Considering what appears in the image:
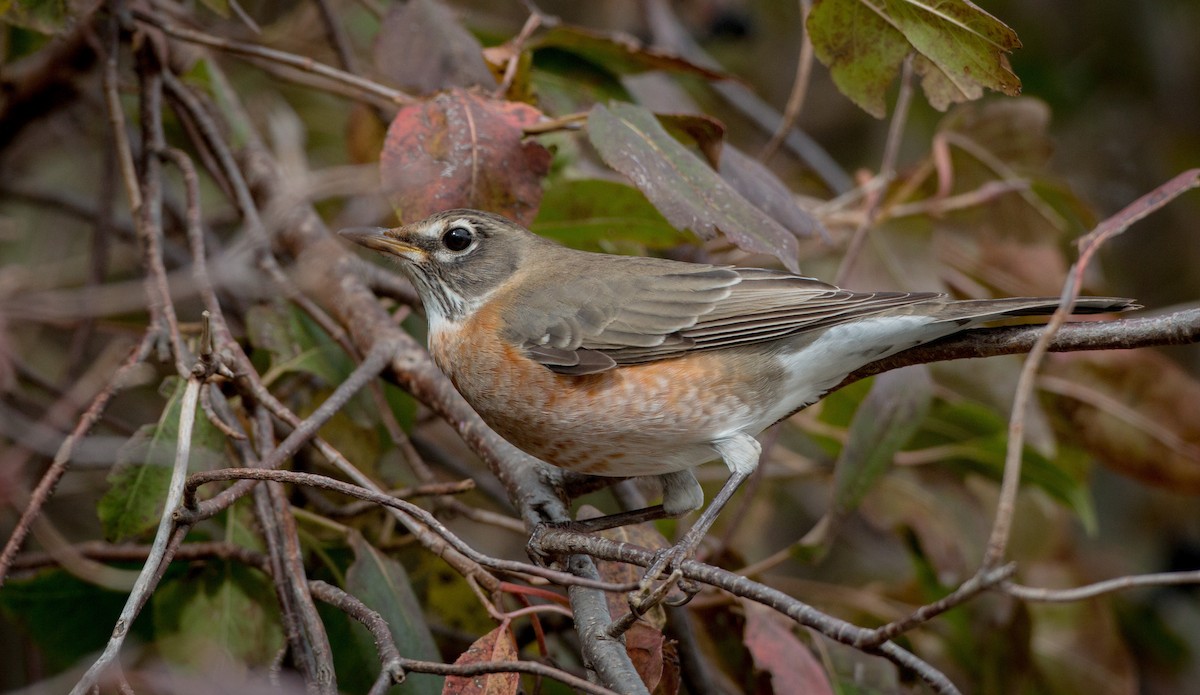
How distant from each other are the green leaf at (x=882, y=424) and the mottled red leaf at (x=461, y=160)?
1.54 meters

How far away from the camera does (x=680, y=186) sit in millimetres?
3363

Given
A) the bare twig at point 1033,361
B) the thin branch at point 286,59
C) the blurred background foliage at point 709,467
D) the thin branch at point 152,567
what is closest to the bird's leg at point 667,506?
the blurred background foliage at point 709,467

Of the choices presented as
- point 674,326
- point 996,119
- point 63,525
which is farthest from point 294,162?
point 996,119

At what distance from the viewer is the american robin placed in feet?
11.3

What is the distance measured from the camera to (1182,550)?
698 cm

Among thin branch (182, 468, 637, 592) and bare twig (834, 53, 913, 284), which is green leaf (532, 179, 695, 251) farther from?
thin branch (182, 468, 637, 592)

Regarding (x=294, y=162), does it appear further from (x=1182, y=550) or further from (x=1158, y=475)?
(x=1182, y=550)

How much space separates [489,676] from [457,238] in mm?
1903

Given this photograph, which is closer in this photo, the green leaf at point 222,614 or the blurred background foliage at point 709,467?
the green leaf at point 222,614

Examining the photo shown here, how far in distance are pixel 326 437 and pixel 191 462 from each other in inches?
26.2

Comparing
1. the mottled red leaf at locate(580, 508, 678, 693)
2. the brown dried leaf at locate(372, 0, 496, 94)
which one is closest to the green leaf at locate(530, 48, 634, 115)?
the brown dried leaf at locate(372, 0, 496, 94)

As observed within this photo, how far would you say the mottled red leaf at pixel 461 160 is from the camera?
3467 mm

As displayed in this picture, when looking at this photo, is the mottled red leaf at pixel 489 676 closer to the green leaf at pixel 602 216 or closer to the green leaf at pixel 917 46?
the green leaf at pixel 602 216

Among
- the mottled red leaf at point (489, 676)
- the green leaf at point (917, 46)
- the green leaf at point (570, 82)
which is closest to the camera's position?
the mottled red leaf at point (489, 676)
